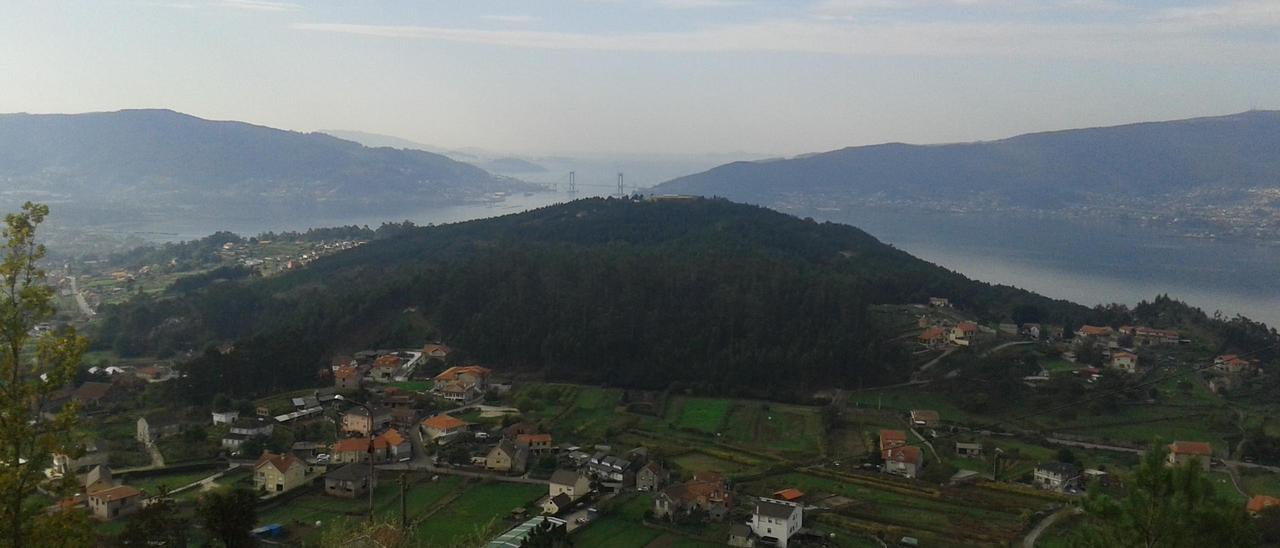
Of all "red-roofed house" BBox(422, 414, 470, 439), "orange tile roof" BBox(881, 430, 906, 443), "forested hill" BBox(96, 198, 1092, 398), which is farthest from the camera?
"forested hill" BBox(96, 198, 1092, 398)

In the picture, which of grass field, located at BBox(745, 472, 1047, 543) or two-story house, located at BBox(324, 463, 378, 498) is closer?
grass field, located at BBox(745, 472, 1047, 543)

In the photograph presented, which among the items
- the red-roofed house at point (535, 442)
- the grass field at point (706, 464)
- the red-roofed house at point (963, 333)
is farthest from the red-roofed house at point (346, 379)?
the red-roofed house at point (963, 333)

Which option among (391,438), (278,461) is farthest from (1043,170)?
(278,461)

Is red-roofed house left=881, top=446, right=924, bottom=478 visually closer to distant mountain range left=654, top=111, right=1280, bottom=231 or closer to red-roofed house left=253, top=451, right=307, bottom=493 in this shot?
red-roofed house left=253, top=451, right=307, bottom=493

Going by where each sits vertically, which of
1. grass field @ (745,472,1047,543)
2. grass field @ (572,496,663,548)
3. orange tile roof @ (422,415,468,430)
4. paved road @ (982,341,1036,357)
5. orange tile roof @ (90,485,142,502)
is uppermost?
paved road @ (982,341,1036,357)

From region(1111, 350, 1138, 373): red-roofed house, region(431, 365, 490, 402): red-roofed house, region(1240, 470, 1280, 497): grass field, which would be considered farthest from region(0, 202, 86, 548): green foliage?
region(1111, 350, 1138, 373): red-roofed house

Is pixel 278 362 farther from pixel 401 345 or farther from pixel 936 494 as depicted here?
pixel 936 494

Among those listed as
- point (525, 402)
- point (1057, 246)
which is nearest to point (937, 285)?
point (525, 402)
